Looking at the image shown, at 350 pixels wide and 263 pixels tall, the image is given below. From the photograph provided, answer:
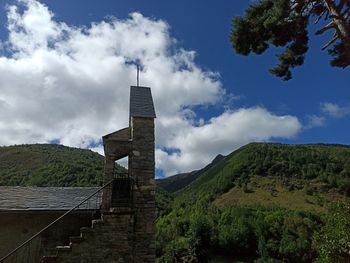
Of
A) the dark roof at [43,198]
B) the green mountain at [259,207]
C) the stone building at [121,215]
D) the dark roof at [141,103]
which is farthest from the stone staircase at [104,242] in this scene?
the green mountain at [259,207]

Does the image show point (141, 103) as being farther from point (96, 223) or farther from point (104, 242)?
point (104, 242)

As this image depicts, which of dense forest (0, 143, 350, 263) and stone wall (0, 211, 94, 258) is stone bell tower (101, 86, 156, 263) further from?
dense forest (0, 143, 350, 263)

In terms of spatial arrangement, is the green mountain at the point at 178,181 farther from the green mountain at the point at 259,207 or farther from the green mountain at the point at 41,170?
the green mountain at the point at 41,170

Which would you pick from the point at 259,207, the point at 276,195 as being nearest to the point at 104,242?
the point at 259,207

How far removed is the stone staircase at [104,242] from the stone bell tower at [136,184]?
4.2 inches

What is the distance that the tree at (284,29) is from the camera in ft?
35.4

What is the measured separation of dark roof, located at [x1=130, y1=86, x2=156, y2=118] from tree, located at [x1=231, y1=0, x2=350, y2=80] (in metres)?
3.40

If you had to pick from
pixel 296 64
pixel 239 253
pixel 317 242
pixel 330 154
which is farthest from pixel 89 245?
pixel 330 154

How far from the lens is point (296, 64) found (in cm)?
1241

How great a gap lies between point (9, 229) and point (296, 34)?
10.5 meters

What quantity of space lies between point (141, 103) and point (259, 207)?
65896 millimetres

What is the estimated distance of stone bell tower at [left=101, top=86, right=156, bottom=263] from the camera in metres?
9.89

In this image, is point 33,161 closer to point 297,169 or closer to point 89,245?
point 89,245

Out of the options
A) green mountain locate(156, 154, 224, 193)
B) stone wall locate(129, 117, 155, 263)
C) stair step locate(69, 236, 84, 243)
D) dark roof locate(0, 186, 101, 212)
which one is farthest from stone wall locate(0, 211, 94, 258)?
green mountain locate(156, 154, 224, 193)
